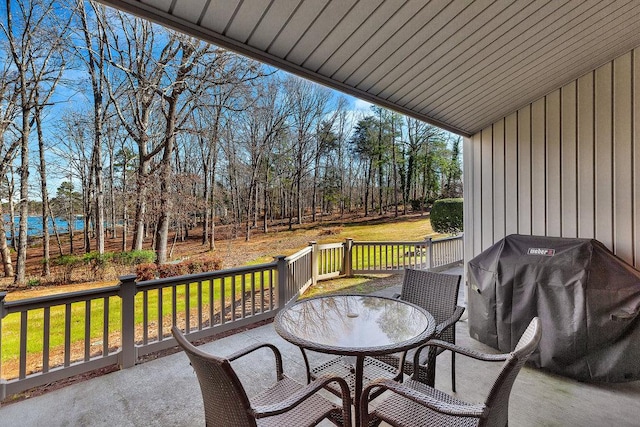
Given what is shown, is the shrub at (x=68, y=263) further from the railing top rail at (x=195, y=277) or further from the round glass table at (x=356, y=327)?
the round glass table at (x=356, y=327)

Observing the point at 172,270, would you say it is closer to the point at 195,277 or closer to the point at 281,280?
the point at 281,280

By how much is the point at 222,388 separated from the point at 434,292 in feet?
6.66

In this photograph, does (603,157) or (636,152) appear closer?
(636,152)

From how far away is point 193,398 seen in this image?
2.34 m

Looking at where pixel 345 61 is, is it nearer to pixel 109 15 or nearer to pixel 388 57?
pixel 388 57

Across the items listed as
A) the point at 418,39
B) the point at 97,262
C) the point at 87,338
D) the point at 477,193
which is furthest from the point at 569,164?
the point at 97,262

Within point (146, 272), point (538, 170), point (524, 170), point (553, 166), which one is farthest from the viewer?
point (146, 272)

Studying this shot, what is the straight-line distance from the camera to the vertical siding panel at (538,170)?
350cm

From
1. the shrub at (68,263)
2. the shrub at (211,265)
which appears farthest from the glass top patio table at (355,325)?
the shrub at (68,263)

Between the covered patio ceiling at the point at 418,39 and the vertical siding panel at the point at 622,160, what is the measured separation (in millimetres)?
250

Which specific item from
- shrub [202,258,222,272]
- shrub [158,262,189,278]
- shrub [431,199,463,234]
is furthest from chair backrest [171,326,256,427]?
shrub [431,199,463,234]

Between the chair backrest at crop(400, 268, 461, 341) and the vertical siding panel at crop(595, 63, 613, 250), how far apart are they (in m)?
1.90

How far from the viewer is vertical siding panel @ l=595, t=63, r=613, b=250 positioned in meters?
3.02

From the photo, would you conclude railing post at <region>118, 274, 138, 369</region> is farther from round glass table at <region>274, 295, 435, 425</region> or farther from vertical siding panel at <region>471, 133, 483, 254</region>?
vertical siding panel at <region>471, 133, 483, 254</region>
